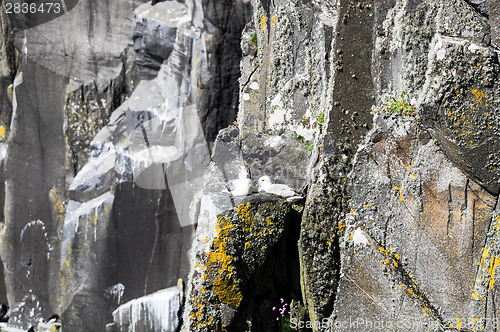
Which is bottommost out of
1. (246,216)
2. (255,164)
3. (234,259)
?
(234,259)

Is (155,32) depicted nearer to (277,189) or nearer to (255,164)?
(255,164)

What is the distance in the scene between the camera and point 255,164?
495cm

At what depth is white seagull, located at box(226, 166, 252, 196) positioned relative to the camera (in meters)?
4.65

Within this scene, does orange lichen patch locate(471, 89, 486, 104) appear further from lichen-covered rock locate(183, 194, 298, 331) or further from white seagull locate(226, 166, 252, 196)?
white seagull locate(226, 166, 252, 196)

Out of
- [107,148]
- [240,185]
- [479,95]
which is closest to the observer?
[479,95]

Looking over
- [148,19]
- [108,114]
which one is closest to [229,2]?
[148,19]

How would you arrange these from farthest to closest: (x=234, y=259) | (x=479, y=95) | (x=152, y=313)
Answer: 1. (x=152, y=313)
2. (x=234, y=259)
3. (x=479, y=95)

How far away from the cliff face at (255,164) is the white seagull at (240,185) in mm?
81

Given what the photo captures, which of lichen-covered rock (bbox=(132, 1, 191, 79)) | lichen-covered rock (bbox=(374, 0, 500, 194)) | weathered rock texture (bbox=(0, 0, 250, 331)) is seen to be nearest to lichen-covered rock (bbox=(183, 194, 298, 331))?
→ lichen-covered rock (bbox=(374, 0, 500, 194))

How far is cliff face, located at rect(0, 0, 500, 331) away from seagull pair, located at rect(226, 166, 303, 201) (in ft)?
0.27

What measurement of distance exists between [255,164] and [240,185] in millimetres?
341

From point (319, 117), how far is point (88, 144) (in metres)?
4.39

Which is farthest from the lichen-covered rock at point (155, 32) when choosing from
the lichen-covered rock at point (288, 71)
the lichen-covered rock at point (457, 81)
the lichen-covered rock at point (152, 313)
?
Answer: the lichen-covered rock at point (457, 81)

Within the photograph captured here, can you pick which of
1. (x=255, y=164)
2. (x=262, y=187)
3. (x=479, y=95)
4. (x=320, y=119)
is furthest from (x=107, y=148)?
(x=479, y=95)
